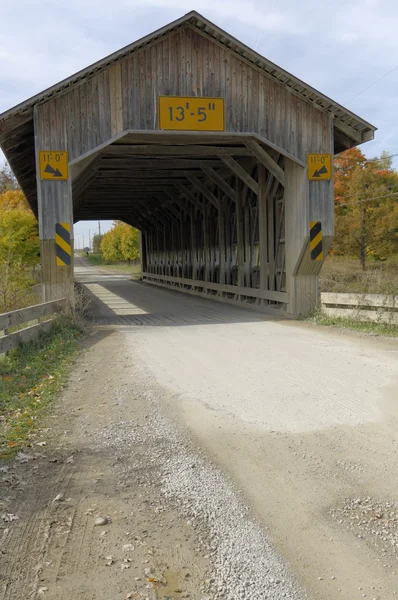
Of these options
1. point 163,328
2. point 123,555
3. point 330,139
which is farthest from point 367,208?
point 123,555

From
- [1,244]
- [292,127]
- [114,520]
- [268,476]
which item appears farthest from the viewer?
[1,244]

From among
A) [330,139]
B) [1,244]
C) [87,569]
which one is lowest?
[87,569]

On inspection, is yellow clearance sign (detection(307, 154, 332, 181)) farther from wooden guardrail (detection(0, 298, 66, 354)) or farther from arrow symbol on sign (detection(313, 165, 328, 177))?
wooden guardrail (detection(0, 298, 66, 354))

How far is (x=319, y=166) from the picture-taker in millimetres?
12680

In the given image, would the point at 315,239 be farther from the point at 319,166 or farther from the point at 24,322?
the point at 24,322

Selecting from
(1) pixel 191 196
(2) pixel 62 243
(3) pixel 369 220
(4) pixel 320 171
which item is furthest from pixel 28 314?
(3) pixel 369 220

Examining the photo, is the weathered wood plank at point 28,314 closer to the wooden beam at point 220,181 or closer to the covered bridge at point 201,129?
the covered bridge at point 201,129

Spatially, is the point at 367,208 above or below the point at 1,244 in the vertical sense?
above

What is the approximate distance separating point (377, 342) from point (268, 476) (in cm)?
596

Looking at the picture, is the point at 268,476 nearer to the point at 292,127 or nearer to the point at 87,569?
the point at 87,569

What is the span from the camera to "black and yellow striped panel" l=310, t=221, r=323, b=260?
12.6m

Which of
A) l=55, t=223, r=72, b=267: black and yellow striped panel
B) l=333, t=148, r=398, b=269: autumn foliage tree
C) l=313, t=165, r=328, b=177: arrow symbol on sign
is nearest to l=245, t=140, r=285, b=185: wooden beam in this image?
l=313, t=165, r=328, b=177: arrow symbol on sign

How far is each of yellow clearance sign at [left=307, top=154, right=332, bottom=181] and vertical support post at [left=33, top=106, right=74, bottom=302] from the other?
5432mm

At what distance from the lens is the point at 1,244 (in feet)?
68.1
